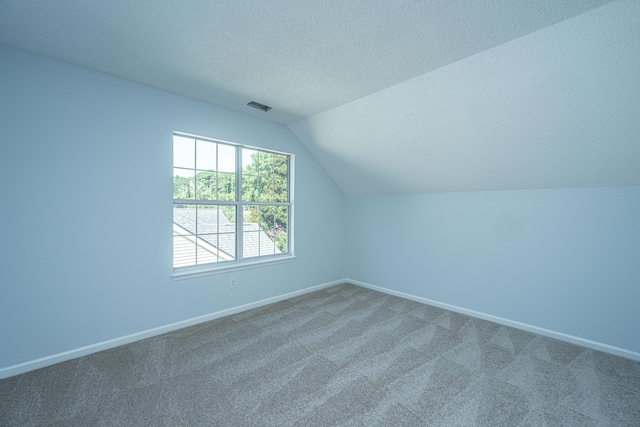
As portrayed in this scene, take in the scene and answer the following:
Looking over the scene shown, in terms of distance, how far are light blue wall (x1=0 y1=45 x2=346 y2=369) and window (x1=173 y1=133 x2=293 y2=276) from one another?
18 centimetres

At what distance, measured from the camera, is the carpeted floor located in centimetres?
172

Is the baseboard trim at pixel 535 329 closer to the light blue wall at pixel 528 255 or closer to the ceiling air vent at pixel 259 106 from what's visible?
the light blue wall at pixel 528 255

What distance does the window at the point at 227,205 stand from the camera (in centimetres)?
309

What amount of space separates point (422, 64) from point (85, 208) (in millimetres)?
3138

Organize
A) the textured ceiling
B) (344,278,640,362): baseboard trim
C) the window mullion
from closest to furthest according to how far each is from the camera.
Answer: the textured ceiling
(344,278,640,362): baseboard trim
the window mullion

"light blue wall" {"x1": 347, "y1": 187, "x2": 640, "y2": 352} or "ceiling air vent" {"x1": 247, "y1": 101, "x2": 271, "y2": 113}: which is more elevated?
"ceiling air vent" {"x1": 247, "y1": 101, "x2": 271, "y2": 113}

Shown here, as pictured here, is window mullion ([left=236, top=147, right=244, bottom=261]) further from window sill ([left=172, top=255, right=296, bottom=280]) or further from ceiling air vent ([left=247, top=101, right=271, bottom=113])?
ceiling air vent ([left=247, top=101, right=271, bottom=113])

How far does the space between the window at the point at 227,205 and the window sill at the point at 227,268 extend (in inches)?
0.4

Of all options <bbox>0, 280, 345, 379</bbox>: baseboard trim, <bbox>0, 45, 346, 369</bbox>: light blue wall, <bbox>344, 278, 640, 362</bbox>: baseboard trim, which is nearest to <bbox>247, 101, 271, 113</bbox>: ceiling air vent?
<bbox>0, 45, 346, 369</bbox>: light blue wall

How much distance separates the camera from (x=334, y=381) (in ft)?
6.81

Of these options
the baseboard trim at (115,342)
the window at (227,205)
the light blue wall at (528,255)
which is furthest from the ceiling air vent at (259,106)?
the baseboard trim at (115,342)

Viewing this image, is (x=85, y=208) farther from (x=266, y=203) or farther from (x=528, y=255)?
(x=528, y=255)

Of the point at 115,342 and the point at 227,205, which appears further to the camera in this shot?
the point at 227,205

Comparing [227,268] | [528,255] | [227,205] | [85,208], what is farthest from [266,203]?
[528,255]
